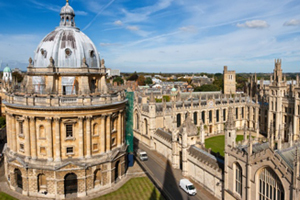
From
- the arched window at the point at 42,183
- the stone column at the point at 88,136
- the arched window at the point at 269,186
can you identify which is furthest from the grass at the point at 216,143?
the arched window at the point at 42,183

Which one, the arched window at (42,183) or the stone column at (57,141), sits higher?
the stone column at (57,141)

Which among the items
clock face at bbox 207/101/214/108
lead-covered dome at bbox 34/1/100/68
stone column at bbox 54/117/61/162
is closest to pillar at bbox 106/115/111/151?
stone column at bbox 54/117/61/162

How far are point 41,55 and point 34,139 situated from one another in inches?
402

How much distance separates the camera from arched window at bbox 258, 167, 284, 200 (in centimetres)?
1870

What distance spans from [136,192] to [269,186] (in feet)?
47.8

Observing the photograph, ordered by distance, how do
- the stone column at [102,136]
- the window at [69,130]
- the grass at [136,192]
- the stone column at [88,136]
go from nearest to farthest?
the grass at [136,192] → the window at [69,130] → the stone column at [88,136] → the stone column at [102,136]

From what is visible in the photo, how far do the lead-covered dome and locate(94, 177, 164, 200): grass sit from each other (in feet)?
51.0

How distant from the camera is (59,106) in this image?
2584 cm

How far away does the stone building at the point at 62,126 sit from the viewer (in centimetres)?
2644

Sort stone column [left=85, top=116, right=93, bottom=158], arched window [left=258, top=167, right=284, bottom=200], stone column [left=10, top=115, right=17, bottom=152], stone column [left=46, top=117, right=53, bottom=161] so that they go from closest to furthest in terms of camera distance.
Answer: arched window [left=258, top=167, right=284, bottom=200]
stone column [left=46, top=117, right=53, bottom=161]
stone column [left=85, top=116, right=93, bottom=158]
stone column [left=10, top=115, right=17, bottom=152]

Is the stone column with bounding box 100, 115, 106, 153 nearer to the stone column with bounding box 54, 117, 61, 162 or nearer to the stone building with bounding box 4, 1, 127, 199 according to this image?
the stone building with bounding box 4, 1, 127, 199

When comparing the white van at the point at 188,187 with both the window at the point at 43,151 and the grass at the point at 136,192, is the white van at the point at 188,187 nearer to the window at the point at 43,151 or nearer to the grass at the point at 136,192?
the grass at the point at 136,192

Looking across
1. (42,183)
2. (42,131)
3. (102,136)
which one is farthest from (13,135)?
(102,136)

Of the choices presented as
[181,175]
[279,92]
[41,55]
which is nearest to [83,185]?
[181,175]
